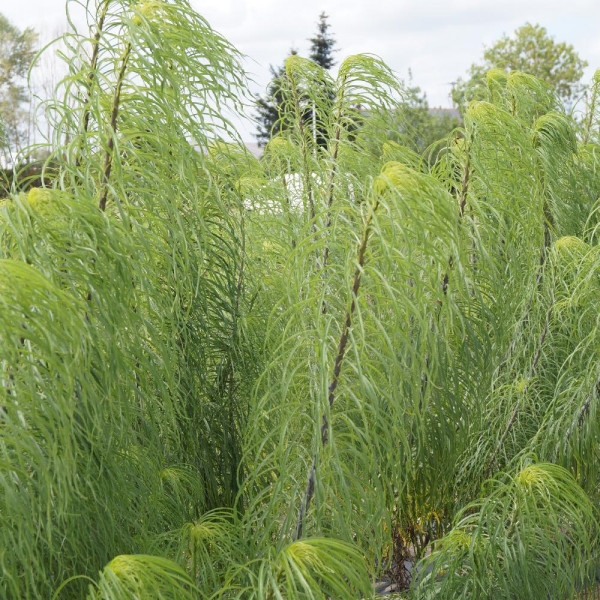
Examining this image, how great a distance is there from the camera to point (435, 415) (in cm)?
450

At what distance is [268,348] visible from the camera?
3.98m

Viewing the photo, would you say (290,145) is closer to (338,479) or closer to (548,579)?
(338,479)

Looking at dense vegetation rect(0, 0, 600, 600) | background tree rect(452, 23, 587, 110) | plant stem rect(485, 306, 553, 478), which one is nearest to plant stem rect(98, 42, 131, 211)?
dense vegetation rect(0, 0, 600, 600)

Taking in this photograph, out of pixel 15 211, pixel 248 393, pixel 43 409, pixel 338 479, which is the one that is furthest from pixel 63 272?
pixel 248 393

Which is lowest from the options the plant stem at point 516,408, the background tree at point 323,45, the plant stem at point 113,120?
the plant stem at point 516,408

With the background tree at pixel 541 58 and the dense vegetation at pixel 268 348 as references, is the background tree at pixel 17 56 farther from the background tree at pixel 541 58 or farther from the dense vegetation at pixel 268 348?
the dense vegetation at pixel 268 348

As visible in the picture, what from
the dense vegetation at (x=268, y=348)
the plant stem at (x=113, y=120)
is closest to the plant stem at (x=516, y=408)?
the dense vegetation at (x=268, y=348)

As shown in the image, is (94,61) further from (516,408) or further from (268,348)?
(516,408)

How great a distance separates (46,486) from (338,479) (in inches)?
40.1

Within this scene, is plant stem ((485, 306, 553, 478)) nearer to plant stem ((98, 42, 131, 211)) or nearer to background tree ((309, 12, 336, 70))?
plant stem ((98, 42, 131, 211))

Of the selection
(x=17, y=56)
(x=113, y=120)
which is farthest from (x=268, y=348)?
(x=17, y=56)

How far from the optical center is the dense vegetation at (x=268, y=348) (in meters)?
2.56

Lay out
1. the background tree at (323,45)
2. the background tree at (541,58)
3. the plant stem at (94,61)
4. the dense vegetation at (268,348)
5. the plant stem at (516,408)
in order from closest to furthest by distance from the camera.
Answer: the dense vegetation at (268,348)
the plant stem at (94,61)
the plant stem at (516,408)
the background tree at (323,45)
the background tree at (541,58)

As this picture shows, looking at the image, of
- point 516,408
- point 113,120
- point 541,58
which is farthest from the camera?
point 541,58
